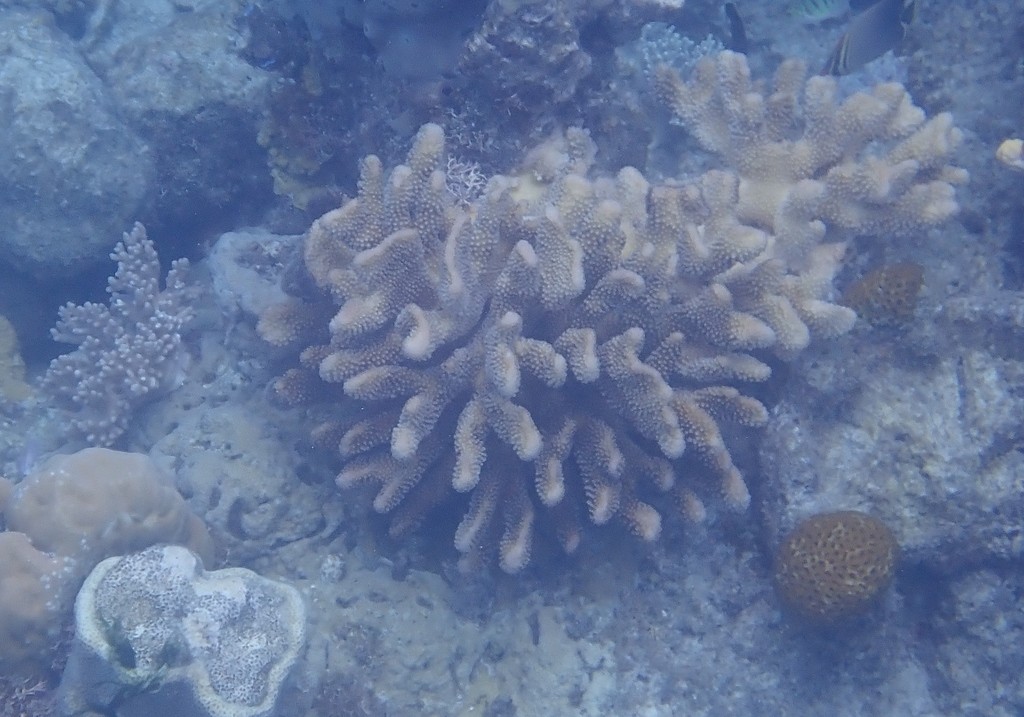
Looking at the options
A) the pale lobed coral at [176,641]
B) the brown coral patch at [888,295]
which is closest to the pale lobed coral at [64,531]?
the pale lobed coral at [176,641]

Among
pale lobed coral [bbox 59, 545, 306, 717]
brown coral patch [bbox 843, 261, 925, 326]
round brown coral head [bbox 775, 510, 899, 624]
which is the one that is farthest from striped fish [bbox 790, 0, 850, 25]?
pale lobed coral [bbox 59, 545, 306, 717]

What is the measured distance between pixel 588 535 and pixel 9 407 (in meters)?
4.08

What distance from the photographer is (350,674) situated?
3.72 metres

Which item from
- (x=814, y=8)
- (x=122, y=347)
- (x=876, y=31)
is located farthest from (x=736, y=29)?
(x=122, y=347)

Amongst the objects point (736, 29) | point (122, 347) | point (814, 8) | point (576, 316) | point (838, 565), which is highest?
point (814, 8)

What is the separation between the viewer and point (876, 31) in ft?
13.4

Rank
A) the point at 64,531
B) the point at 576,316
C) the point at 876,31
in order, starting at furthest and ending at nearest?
the point at 876,31, the point at 64,531, the point at 576,316

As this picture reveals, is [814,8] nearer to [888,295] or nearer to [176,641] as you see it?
[888,295]

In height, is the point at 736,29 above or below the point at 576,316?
above

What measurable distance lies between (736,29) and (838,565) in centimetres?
411

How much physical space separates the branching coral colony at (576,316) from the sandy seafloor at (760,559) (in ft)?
1.13

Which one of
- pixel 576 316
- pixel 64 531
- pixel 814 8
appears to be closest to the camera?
pixel 576 316

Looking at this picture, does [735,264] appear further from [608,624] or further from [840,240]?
[608,624]

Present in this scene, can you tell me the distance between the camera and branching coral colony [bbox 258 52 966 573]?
3182mm
